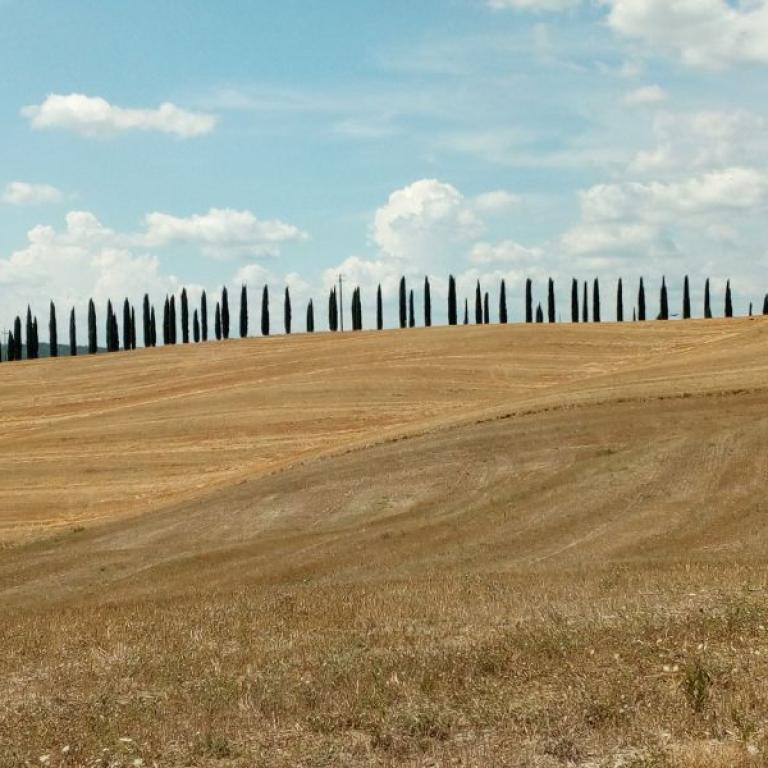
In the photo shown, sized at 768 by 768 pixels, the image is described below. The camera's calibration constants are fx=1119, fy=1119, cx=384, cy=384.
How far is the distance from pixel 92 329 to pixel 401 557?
124886 mm

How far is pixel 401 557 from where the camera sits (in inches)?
1169

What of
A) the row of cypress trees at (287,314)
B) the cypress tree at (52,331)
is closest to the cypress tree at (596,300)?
the row of cypress trees at (287,314)

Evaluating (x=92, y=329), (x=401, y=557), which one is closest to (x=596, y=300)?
(x=92, y=329)

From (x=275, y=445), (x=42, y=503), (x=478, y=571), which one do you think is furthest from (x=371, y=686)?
(x=275, y=445)

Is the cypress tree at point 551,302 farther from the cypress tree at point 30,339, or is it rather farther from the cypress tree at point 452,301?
the cypress tree at point 30,339

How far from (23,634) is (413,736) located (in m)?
8.85

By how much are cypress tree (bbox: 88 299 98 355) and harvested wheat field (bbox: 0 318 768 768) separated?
61.8 meters

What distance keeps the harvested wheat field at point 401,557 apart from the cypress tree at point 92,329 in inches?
2432

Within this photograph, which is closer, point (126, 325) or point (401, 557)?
point (401, 557)

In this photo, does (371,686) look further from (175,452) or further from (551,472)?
(175,452)

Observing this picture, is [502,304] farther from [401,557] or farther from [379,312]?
[401,557]

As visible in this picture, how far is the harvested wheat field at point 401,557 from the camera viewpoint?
957 centimetres

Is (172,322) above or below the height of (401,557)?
above

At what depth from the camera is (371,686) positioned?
10758mm
